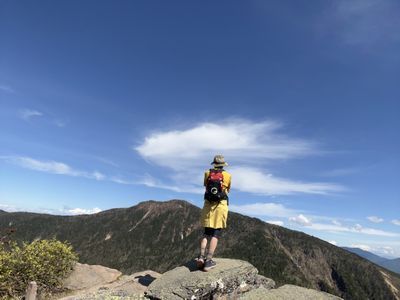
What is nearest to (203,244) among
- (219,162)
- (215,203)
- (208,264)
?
(208,264)

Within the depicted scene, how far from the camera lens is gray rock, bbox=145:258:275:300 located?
16.9 metres

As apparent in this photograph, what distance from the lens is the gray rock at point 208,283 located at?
1689 centimetres

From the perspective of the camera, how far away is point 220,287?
56.2ft

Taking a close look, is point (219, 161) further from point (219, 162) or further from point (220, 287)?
point (220, 287)

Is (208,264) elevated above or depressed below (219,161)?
below

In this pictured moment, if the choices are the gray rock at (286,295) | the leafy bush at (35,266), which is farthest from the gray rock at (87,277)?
the gray rock at (286,295)

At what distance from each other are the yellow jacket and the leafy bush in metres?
15.2

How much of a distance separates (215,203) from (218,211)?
37 centimetres

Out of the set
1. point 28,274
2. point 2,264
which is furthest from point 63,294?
point 2,264

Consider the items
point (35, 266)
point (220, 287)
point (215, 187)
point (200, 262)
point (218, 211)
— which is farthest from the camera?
point (35, 266)

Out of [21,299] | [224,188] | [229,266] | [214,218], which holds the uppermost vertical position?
[224,188]

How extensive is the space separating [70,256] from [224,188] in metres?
20.6

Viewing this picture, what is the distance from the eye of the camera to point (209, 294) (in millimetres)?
16953

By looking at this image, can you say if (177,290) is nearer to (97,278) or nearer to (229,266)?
(229,266)
